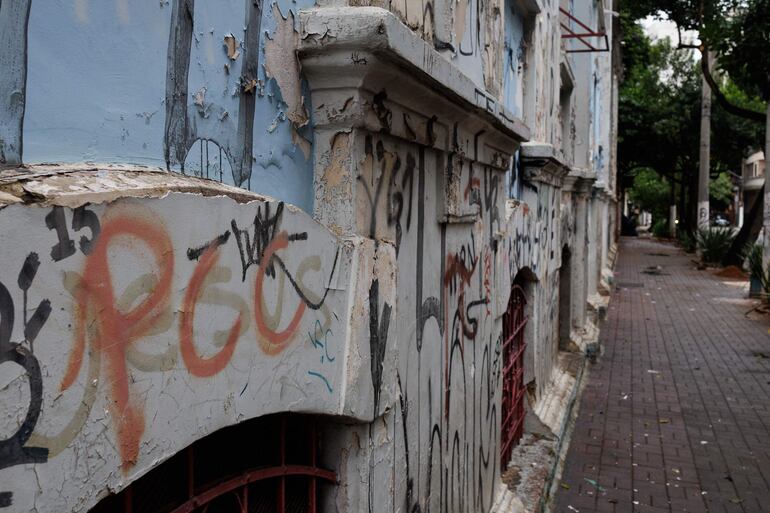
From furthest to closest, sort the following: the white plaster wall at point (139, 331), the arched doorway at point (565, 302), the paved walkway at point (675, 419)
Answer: the arched doorway at point (565, 302)
the paved walkway at point (675, 419)
the white plaster wall at point (139, 331)

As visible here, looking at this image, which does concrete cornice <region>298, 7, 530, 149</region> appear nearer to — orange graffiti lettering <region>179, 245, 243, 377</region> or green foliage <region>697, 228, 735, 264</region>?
orange graffiti lettering <region>179, 245, 243, 377</region>

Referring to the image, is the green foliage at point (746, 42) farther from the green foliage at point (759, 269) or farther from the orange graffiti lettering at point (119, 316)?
the orange graffiti lettering at point (119, 316)

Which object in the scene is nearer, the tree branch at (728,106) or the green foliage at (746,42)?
the green foliage at (746,42)

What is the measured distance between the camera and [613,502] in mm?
5730

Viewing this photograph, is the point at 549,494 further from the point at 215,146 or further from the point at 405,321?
the point at 215,146

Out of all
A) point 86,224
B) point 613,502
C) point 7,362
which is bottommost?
point 613,502

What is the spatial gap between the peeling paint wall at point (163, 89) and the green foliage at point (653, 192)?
5513cm

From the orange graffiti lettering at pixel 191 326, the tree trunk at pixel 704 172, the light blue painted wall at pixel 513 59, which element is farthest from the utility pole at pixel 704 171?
the orange graffiti lettering at pixel 191 326

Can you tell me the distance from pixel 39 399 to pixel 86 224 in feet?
0.96

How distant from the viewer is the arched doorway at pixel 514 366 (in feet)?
18.3

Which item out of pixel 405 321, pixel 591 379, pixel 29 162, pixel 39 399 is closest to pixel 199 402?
pixel 39 399

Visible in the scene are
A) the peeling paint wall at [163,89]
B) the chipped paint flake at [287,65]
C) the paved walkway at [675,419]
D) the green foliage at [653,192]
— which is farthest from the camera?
the green foliage at [653,192]

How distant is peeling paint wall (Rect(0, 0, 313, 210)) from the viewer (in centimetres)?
131

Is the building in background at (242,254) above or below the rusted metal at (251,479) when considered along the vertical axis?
above
